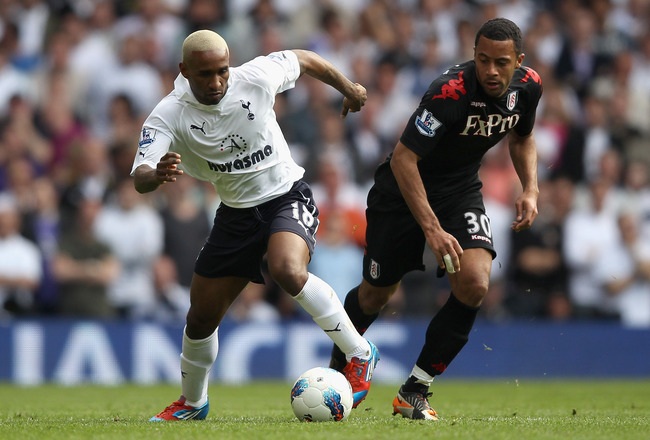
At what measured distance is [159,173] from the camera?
704 cm

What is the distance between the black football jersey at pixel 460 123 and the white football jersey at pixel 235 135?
916 millimetres

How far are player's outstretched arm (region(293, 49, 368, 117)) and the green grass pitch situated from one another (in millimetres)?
2216

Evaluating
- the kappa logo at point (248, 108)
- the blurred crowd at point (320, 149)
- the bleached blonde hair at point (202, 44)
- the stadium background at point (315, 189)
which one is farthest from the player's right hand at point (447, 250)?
the stadium background at point (315, 189)

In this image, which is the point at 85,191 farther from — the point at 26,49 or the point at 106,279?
the point at 26,49

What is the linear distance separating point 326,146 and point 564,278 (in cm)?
347

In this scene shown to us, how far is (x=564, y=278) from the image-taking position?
14844 mm

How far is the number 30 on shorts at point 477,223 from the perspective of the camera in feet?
26.3

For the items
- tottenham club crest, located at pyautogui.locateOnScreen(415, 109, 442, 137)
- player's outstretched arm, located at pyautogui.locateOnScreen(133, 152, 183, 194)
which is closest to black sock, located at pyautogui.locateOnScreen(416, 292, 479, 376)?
tottenham club crest, located at pyautogui.locateOnScreen(415, 109, 442, 137)

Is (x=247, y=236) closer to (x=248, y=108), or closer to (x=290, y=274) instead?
(x=290, y=274)

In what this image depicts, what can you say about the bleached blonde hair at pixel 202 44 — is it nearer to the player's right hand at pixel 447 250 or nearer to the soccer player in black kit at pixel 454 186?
the soccer player in black kit at pixel 454 186

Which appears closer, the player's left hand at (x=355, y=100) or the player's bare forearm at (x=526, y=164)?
the player's bare forearm at (x=526, y=164)

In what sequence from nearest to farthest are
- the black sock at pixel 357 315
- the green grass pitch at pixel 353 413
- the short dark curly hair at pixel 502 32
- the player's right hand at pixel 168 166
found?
the green grass pitch at pixel 353 413 < the player's right hand at pixel 168 166 < the short dark curly hair at pixel 502 32 < the black sock at pixel 357 315

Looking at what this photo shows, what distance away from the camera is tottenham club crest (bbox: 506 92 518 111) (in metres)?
7.94

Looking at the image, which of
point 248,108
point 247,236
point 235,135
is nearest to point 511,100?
point 248,108
